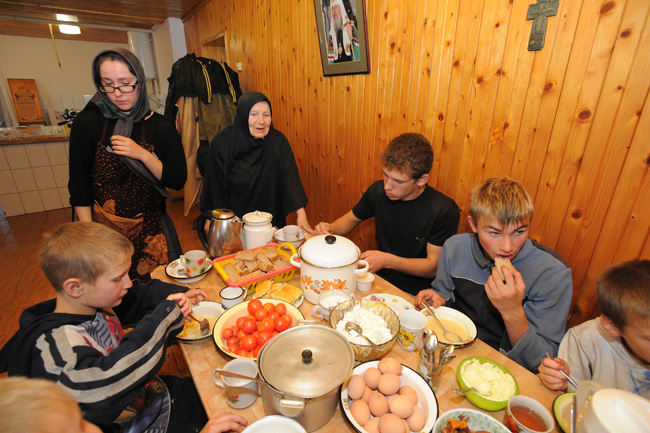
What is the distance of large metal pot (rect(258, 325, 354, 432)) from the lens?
2.36ft

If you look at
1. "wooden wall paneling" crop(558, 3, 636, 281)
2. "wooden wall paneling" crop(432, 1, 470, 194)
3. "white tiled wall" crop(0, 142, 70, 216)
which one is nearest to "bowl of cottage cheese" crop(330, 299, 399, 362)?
"wooden wall paneling" crop(558, 3, 636, 281)

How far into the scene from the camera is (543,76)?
1500 millimetres

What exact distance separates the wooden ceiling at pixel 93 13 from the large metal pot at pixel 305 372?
5.71 m

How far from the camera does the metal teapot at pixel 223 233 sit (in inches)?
62.9

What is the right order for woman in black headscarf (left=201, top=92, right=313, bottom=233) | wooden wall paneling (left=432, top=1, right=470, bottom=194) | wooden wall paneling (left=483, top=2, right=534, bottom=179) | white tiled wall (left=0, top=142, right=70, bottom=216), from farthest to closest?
1. white tiled wall (left=0, top=142, right=70, bottom=216)
2. woman in black headscarf (left=201, top=92, right=313, bottom=233)
3. wooden wall paneling (left=432, top=1, right=470, bottom=194)
4. wooden wall paneling (left=483, top=2, right=534, bottom=179)

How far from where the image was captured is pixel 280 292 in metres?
1.33

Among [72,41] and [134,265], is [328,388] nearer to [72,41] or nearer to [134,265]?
[134,265]

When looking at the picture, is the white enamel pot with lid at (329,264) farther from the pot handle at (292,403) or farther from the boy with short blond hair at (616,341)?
the boy with short blond hair at (616,341)

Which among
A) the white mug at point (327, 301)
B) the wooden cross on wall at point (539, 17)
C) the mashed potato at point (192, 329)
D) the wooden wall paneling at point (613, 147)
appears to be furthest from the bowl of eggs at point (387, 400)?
the wooden cross on wall at point (539, 17)

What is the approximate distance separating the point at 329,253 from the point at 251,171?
1.49 metres

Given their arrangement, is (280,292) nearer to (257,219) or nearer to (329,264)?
(329,264)

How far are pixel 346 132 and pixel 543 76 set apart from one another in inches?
62.9

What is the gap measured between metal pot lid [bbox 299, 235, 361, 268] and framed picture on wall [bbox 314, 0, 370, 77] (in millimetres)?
1790

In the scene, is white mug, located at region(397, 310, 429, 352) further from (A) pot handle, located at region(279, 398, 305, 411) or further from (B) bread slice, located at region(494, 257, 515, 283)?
(A) pot handle, located at region(279, 398, 305, 411)
